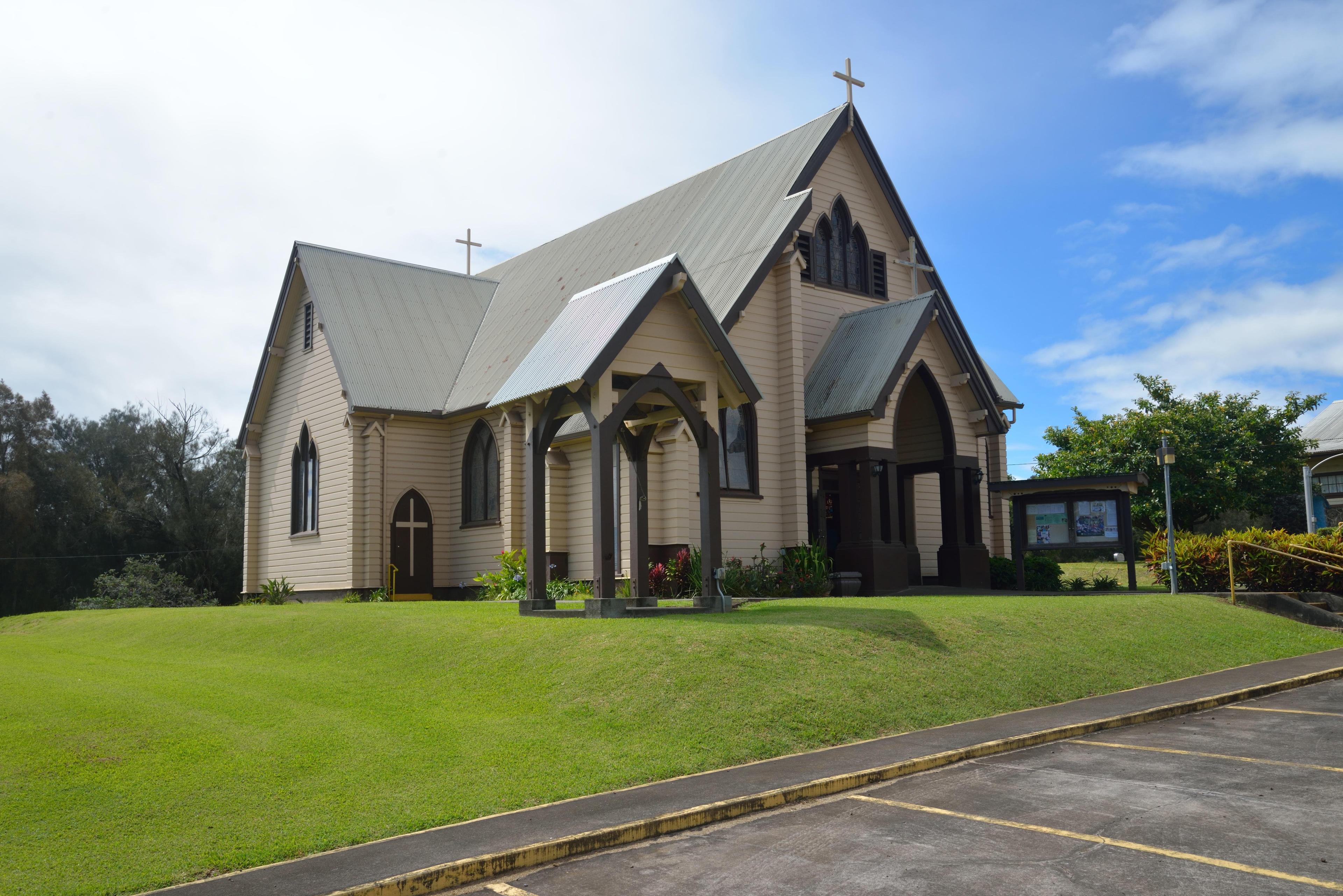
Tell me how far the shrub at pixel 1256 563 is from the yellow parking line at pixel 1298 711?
995 cm

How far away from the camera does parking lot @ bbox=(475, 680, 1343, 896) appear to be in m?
5.92

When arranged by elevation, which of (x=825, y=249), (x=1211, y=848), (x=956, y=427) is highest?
(x=825, y=249)

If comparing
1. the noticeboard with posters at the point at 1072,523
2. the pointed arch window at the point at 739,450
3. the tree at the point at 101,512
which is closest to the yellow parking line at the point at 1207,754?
the pointed arch window at the point at 739,450

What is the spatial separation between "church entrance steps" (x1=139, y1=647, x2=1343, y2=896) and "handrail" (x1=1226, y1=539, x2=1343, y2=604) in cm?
878

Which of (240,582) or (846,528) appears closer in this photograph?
(846,528)

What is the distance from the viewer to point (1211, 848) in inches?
250

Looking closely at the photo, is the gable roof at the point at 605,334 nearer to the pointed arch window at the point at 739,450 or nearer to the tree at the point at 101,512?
the pointed arch window at the point at 739,450

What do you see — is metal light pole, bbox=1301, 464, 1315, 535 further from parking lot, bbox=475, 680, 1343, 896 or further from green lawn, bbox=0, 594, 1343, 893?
parking lot, bbox=475, 680, 1343, 896

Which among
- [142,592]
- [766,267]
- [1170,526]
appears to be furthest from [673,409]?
[142,592]

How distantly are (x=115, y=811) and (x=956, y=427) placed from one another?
2008 cm

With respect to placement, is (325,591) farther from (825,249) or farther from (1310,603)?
(1310,603)

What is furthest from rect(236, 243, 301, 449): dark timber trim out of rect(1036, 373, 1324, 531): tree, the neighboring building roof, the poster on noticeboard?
the neighboring building roof

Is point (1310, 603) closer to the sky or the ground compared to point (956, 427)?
closer to the ground

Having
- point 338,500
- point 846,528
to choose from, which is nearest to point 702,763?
point 846,528
